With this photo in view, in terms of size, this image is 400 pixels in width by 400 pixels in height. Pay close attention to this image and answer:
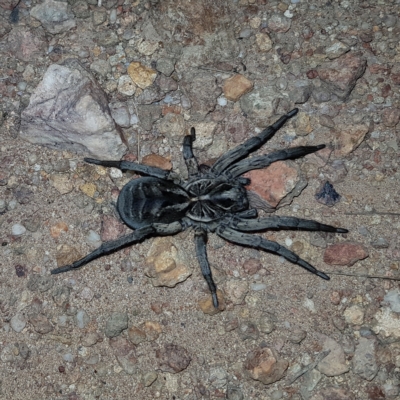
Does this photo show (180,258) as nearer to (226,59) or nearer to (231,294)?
(231,294)

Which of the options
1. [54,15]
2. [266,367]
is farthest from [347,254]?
[54,15]

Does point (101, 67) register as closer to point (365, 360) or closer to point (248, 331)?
point (248, 331)

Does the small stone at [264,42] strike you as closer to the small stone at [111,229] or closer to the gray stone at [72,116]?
the gray stone at [72,116]

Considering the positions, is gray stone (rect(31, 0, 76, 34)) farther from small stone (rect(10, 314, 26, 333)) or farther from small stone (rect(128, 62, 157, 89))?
small stone (rect(10, 314, 26, 333))

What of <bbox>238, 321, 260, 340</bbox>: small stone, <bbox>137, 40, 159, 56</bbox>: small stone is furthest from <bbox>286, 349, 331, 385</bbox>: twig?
<bbox>137, 40, 159, 56</bbox>: small stone

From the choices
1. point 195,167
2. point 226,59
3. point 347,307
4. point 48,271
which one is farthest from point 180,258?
point 226,59

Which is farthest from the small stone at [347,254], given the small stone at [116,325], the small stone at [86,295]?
the small stone at [86,295]
